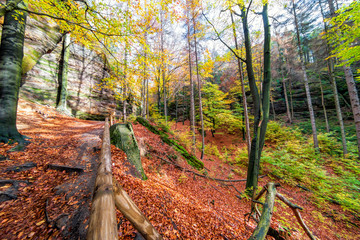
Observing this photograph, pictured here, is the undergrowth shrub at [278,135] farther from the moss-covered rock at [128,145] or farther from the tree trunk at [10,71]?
the tree trunk at [10,71]

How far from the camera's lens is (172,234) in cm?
219

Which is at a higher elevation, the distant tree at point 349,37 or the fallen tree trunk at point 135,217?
the distant tree at point 349,37

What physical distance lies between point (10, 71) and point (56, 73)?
1038cm

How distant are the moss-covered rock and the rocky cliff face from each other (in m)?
6.34

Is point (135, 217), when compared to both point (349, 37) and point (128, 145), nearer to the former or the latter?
point (128, 145)

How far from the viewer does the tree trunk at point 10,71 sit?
3.80m

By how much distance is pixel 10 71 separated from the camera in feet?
12.8

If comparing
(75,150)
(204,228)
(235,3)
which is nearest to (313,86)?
(235,3)

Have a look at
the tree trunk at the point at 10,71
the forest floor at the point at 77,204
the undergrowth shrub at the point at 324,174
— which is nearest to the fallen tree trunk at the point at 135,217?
the forest floor at the point at 77,204

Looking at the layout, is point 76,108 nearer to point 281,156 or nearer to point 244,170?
point 244,170

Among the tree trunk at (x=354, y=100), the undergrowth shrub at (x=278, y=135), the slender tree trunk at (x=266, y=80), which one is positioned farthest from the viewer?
the undergrowth shrub at (x=278, y=135)

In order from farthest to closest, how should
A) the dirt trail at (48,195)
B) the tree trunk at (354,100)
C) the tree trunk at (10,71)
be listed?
the tree trunk at (354,100) < the tree trunk at (10,71) < the dirt trail at (48,195)

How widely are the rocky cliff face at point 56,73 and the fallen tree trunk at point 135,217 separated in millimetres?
9893

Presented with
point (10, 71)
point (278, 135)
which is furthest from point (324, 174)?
point (10, 71)
